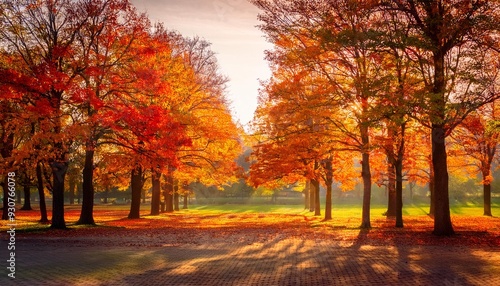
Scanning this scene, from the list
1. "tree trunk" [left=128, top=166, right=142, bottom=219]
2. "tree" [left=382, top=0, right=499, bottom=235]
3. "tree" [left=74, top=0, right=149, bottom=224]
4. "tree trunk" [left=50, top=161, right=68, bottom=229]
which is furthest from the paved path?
"tree trunk" [left=128, top=166, right=142, bottom=219]

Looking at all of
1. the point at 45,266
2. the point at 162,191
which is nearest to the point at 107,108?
the point at 45,266

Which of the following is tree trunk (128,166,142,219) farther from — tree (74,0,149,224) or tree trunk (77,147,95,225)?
tree (74,0,149,224)

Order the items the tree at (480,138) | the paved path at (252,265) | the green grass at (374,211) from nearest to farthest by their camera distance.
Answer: the paved path at (252,265) < the tree at (480,138) < the green grass at (374,211)

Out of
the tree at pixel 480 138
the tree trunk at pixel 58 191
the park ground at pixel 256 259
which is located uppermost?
the tree at pixel 480 138

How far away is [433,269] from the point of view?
1238cm

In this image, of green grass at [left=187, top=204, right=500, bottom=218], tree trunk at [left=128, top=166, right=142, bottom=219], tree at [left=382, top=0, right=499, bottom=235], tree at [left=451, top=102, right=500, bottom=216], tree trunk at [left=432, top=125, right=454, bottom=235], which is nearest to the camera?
tree at [left=382, top=0, right=499, bottom=235]

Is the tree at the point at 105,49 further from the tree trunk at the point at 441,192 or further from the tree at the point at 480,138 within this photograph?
the tree at the point at 480,138

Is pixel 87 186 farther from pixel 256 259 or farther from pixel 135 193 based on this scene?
pixel 256 259

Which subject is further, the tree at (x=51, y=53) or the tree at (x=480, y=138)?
the tree at (x=480, y=138)

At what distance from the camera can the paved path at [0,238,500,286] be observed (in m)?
11.2

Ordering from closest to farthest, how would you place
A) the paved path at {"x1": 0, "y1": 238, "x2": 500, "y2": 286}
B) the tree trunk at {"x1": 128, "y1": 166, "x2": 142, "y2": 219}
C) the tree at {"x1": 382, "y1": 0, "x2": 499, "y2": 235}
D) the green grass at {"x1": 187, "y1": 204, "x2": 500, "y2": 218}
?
the paved path at {"x1": 0, "y1": 238, "x2": 500, "y2": 286} < the tree at {"x1": 382, "y1": 0, "x2": 499, "y2": 235} < the tree trunk at {"x1": 128, "y1": 166, "x2": 142, "y2": 219} < the green grass at {"x1": 187, "y1": 204, "x2": 500, "y2": 218}

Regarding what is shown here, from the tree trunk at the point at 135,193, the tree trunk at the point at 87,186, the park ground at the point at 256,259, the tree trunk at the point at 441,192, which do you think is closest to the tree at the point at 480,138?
the tree trunk at the point at 441,192

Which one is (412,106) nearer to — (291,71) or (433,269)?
(433,269)

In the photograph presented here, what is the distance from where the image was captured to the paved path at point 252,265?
1119cm
